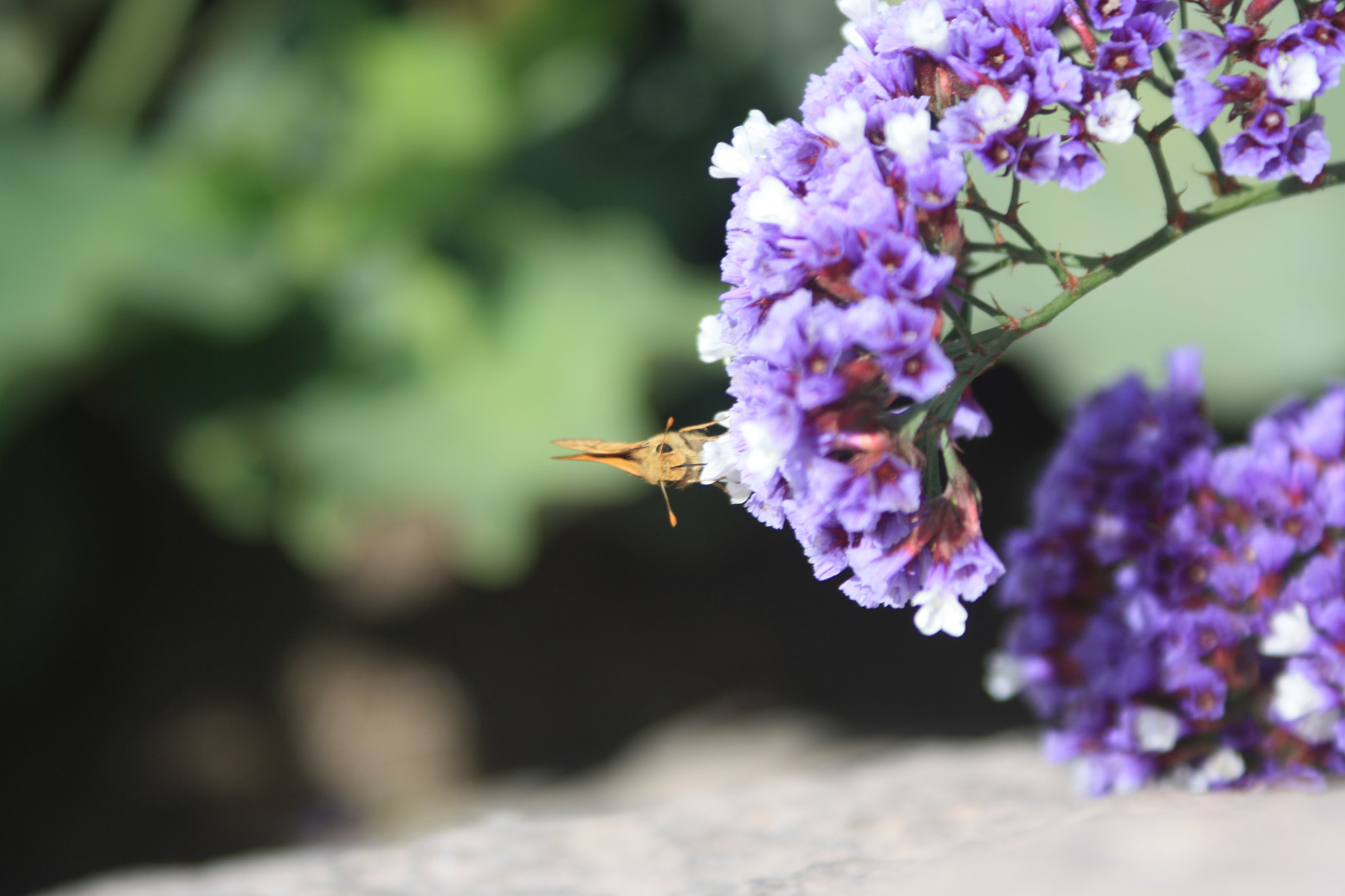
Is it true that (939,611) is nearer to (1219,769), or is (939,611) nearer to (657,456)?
(657,456)

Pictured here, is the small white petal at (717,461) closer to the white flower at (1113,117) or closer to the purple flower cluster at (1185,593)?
the white flower at (1113,117)

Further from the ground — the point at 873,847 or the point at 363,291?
the point at 363,291

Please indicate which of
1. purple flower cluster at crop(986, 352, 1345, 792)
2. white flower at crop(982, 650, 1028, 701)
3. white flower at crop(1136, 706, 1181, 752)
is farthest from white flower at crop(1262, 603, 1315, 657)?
white flower at crop(982, 650, 1028, 701)

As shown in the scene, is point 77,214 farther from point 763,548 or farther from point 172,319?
point 763,548

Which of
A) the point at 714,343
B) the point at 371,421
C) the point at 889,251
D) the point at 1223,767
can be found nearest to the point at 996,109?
the point at 889,251

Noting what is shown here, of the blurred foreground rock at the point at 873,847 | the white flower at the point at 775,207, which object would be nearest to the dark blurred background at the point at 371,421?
the blurred foreground rock at the point at 873,847

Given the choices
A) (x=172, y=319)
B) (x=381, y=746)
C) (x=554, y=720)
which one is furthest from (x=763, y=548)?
(x=172, y=319)
